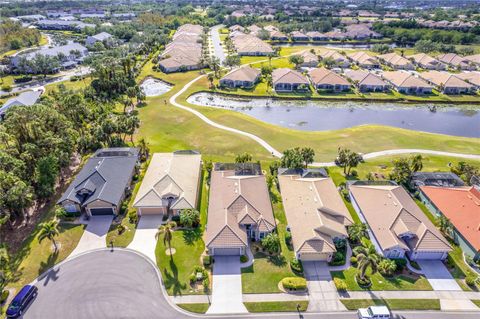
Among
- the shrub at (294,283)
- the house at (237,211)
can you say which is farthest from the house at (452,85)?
the shrub at (294,283)

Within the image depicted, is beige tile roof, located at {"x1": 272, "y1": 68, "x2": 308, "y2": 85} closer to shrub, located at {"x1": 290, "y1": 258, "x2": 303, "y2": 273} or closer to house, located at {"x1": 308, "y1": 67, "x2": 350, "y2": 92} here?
house, located at {"x1": 308, "y1": 67, "x2": 350, "y2": 92}

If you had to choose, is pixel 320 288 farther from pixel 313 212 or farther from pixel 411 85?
pixel 411 85

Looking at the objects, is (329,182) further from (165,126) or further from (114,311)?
(165,126)

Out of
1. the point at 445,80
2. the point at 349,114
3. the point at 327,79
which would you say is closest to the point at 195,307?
the point at 349,114

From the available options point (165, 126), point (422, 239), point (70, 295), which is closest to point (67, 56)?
point (165, 126)

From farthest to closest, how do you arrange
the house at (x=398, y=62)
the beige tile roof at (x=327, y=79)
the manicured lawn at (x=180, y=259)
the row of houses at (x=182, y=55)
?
the house at (x=398, y=62) < the row of houses at (x=182, y=55) < the beige tile roof at (x=327, y=79) < the manicured lawn at (x=180, y=259)

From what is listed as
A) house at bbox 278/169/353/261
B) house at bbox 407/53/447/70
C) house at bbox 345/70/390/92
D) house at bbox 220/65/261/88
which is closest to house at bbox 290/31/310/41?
house at bbox 407/53/447/70

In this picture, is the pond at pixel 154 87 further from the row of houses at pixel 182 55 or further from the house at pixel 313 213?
the house at pixel 313 213

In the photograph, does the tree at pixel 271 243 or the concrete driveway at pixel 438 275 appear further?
the tree at pixel 271 243
